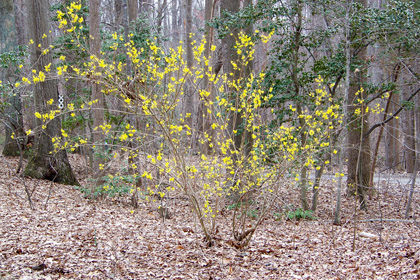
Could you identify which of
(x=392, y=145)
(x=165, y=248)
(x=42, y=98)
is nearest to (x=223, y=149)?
(x=165, y=248)

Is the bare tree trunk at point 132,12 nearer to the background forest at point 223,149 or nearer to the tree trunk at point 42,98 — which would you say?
the background forest at point 223,149

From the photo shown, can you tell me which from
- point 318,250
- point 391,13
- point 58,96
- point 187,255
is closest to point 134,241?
point 187,255

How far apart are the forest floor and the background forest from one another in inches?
1.3

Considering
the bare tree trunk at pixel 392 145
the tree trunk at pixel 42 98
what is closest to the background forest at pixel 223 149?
the tree trunk at pixel 42 98

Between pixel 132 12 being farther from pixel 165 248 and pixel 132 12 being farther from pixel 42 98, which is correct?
pixel 165 248

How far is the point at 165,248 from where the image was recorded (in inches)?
207

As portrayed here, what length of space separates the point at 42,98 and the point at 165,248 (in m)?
5.44

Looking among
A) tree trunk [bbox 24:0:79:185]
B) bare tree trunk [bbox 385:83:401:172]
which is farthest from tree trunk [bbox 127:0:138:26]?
bare tree trunk [bbox 385:83:401:172]

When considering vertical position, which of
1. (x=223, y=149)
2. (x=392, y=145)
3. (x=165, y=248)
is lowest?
(x=392, y=145)

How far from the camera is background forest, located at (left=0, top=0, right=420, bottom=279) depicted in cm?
443

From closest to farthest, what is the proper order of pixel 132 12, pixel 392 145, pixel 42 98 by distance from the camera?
pixel 42 98 → pixel 132 12 → pixel 392 145

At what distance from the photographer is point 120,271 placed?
4.33m

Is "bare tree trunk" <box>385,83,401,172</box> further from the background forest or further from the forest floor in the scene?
the forest floor

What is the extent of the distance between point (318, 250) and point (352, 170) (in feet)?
15.5
